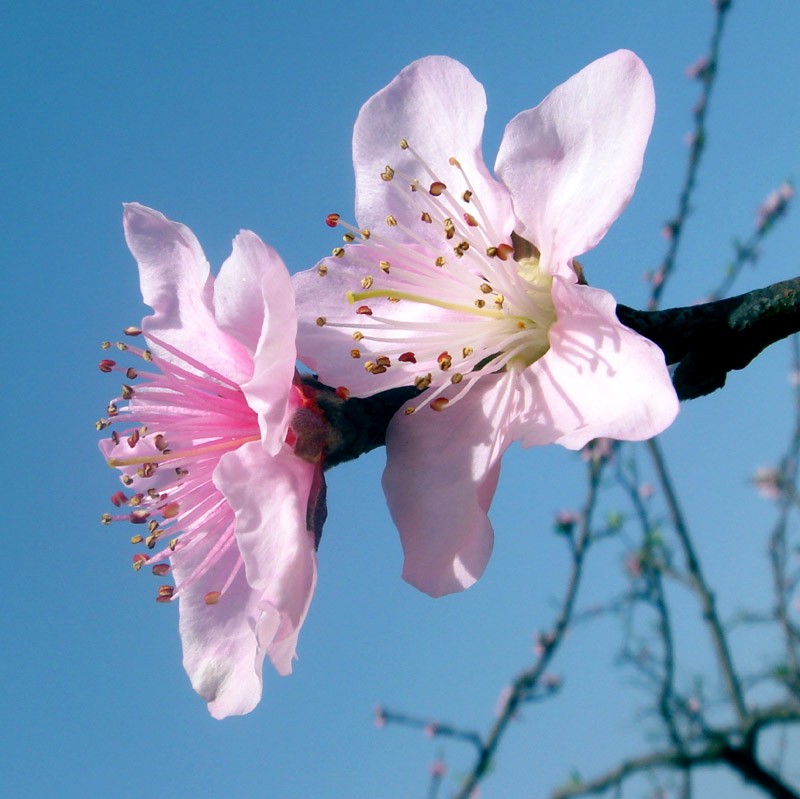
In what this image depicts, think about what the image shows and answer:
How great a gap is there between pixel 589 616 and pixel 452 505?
3367 mm

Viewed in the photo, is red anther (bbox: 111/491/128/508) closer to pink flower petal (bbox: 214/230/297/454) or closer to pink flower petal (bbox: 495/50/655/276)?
pink flower petal (bbox: 214/230/297/454)

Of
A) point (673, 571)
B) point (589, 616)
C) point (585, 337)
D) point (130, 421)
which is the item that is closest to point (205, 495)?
point (130, 421)

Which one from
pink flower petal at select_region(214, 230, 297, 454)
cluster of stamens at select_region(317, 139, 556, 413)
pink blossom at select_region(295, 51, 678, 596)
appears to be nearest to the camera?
pink flower petal at select_region(214, 230, 297, 454)

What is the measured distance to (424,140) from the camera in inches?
44.3

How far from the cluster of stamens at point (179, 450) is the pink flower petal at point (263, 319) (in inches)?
7.1

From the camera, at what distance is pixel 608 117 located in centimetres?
93

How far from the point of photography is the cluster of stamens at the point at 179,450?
1.03m

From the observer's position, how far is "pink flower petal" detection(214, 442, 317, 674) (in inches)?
33.9

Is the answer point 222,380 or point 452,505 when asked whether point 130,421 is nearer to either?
point 222,380

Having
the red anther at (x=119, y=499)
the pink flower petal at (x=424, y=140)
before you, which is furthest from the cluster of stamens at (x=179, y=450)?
the pink flower petal at (x=424, y=140)

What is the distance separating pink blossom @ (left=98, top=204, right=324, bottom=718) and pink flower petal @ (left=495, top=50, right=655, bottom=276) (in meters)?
0.41

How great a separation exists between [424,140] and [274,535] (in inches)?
24.9

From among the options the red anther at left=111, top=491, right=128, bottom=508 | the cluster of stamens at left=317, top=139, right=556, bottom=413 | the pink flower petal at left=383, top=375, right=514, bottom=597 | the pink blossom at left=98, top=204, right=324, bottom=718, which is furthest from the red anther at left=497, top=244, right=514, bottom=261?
the red anther at left=111, top=491, right=128, bottom=508

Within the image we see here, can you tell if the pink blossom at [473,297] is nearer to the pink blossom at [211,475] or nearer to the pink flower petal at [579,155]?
the pink flower petal at [579,155]
